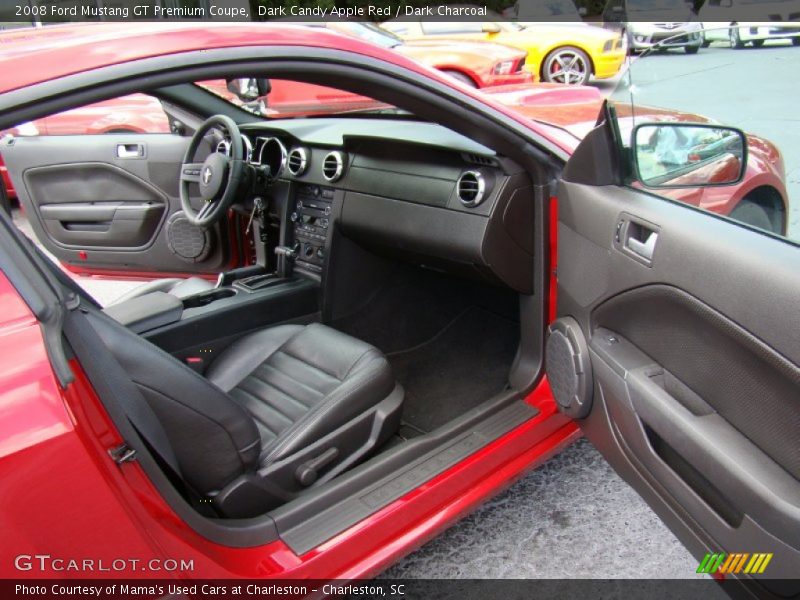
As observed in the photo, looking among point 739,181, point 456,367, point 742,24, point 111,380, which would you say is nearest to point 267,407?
point 111,380

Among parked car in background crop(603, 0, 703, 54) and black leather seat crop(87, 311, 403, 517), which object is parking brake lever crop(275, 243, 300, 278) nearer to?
black leather seat crop(87, 311, 403, 517)

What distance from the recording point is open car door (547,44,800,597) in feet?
3.67

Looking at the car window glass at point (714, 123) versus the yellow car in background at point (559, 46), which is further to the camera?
the yellow car in background at point (559, 46)

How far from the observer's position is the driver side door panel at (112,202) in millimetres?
3027

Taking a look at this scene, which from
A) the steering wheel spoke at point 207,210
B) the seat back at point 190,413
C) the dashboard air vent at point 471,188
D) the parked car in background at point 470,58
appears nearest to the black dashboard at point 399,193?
the dashboard air vent at point 471,188

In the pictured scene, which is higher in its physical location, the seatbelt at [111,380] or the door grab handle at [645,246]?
the door grab handle at [645,246]

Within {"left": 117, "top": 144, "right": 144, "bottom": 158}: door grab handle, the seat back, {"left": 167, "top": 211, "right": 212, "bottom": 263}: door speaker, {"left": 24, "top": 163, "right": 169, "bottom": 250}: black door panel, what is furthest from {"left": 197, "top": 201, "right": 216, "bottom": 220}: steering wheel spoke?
the seat back

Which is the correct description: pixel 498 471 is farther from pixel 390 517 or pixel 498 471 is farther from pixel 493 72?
pixel 493 72

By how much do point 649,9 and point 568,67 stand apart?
828 cm

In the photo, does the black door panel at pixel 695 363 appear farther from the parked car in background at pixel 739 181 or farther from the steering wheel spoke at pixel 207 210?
the steering wheel spoke at pixel 207 210

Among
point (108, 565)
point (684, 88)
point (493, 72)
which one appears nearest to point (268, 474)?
point (108, 565)

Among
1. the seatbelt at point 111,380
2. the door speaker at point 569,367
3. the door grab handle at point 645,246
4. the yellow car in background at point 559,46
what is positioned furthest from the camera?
the yellow car in background at point 559,46

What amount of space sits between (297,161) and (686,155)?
5.43 ft

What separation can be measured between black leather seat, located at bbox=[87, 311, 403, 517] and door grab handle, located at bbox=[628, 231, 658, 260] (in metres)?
0.83
